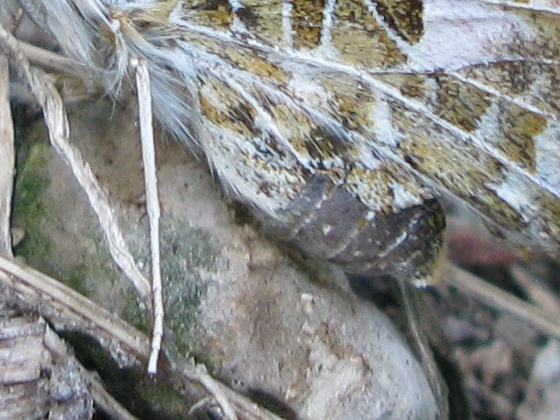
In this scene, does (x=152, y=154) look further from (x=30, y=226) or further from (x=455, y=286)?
(x=455, y=286)

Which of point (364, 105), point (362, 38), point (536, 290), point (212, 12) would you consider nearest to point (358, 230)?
point (364, 105)

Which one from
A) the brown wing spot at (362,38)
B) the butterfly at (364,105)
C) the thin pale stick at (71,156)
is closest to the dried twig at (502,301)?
the butterfly at (364,105)

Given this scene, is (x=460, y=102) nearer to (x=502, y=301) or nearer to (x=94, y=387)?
(x=502, y=301)

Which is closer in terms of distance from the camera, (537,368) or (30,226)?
(30,226)

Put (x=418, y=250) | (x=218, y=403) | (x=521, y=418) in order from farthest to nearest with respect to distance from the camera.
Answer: (x=521, y=418), (x=418, y=250), (x=218, y=403)

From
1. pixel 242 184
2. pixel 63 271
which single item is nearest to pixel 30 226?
pixel 63 271

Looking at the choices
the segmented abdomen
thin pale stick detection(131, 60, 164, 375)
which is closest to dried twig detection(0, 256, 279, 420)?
thin pale stick detection(131, 60, 164, 375)

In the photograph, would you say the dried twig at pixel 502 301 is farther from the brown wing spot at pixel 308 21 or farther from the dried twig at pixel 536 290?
the brown wing spot at pixel 308 21

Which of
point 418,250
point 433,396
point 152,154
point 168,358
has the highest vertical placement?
point 152,154
